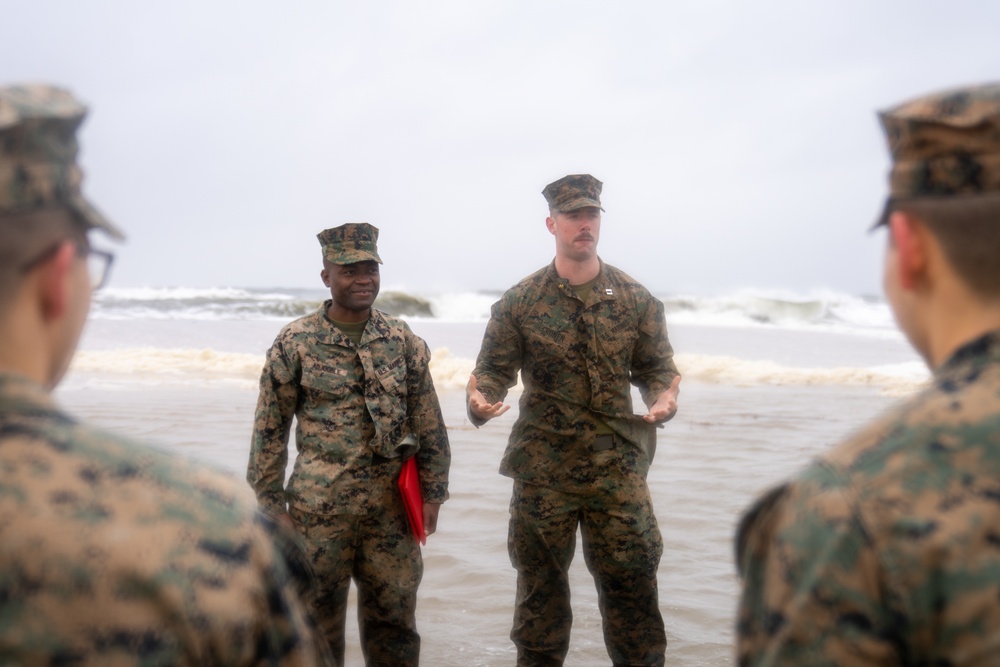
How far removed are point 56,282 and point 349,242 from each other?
10.9 feet

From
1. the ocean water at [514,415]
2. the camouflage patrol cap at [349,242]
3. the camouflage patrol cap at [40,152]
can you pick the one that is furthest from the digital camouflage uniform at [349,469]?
the camouflage patrol cap at [40,152]

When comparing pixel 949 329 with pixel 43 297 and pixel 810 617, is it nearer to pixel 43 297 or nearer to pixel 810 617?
pixel 810 617

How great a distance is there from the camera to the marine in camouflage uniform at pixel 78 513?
145 cm

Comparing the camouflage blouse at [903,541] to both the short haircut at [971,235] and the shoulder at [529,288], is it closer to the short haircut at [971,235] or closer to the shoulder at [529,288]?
the short haircut at [971,235]

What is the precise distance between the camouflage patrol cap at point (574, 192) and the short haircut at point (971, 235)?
3.38 metres

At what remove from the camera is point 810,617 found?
4.99 ft

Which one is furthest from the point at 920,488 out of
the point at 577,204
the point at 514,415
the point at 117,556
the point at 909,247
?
the point at 514,415

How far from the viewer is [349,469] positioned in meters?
4.60

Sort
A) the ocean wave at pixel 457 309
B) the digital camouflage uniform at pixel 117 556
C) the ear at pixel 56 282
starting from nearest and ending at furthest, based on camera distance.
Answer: the digital camouflage uniform at pixel 117 556
the ear at pixel 56 282
the ocean wave at pixel 457 309

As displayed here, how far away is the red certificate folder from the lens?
466 cm

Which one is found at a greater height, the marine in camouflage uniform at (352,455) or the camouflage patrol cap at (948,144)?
the camouflage patrol cap at (948,144)

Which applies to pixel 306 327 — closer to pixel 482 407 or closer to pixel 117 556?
pixel 482 407

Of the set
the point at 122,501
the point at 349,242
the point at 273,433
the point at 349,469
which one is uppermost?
the point at 349,242

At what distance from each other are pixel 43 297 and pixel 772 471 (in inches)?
317
